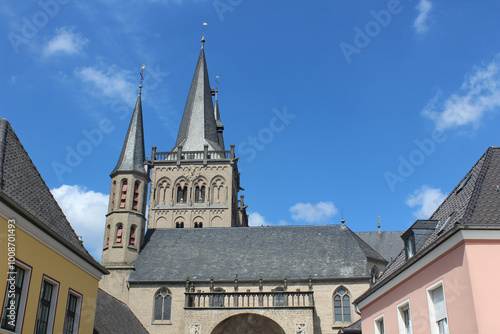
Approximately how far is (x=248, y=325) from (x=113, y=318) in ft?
25.0

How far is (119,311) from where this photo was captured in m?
26.5

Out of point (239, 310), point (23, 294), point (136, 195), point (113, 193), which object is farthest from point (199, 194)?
point (23, 294)

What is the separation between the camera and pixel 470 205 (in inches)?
470

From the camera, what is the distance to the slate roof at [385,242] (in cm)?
4162

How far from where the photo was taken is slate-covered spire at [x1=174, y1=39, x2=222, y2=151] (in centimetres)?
5050

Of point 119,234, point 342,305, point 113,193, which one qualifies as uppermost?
point 113,193

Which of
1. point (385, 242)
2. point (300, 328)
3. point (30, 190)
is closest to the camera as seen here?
point (30, 190)

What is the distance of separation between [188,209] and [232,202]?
4099 millimetres

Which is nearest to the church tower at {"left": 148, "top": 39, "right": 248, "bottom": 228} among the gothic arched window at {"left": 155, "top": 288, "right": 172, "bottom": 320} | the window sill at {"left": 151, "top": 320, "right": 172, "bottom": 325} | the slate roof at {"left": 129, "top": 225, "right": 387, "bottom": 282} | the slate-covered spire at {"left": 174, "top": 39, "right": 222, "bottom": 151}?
the slate-covered spire at {"left": 174, "top": 39, "right": 222, "bottom": 151}

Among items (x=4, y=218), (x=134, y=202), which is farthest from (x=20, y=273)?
(x=134, y=202)

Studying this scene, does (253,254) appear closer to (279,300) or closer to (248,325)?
(279,300)

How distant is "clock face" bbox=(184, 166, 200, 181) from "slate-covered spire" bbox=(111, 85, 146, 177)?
1103cm

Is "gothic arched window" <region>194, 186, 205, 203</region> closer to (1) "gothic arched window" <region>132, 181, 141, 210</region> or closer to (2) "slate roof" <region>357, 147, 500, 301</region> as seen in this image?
(1) "gothic arched window" <region>132, 181, 141, 210</region>

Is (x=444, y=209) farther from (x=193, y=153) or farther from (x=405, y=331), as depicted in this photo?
(x=193, y=153)
